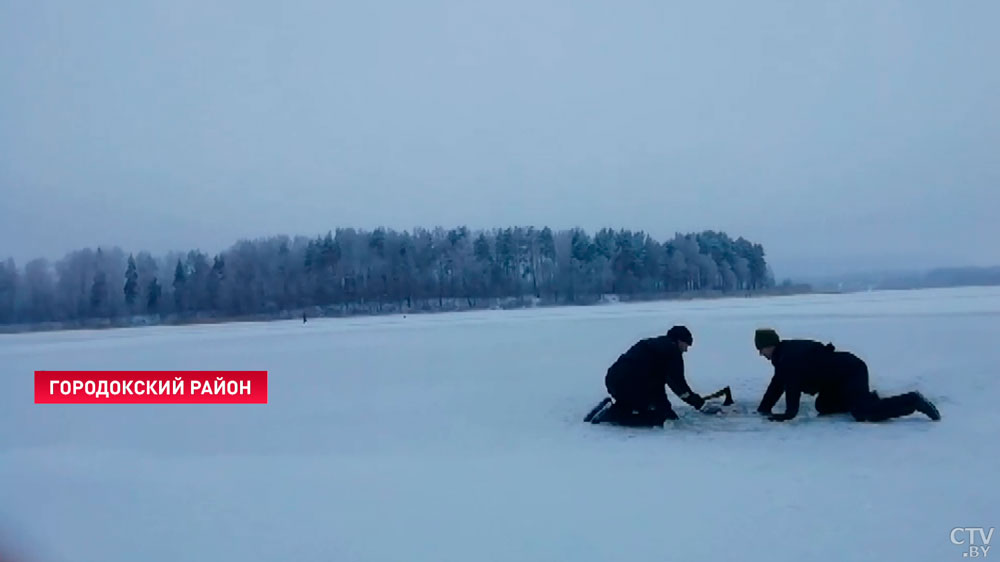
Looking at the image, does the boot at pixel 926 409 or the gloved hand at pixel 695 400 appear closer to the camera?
the boot at pixel 926 409

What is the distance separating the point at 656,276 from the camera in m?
68.0

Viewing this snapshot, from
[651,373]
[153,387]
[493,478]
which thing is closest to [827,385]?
[651,373]

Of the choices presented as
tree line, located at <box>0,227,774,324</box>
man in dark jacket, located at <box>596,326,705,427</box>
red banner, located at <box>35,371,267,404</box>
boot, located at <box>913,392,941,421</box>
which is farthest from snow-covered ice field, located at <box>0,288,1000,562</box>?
tree line, located at <box>0,227,774,324</box>

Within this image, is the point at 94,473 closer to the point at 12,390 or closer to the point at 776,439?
the point at 776,439

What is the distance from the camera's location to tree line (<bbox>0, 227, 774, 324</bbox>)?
192 feet

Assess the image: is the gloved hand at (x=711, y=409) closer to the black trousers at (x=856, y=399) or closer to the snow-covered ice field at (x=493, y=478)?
the snow-covered ice field at (x=493, y=478)

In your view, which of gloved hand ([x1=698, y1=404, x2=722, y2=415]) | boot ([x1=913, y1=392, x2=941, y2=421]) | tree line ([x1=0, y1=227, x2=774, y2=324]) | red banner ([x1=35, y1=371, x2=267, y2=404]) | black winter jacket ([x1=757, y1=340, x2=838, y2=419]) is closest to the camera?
boot ([x1=913, y1=392, x2=941, y2=421])

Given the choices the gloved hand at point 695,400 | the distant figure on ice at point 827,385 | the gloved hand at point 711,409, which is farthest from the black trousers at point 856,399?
the gloved hand at point 695,400

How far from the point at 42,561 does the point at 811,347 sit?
5.05 meters

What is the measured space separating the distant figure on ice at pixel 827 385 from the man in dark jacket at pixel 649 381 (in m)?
0.62

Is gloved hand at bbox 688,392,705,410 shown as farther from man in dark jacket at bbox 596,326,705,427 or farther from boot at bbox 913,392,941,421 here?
boot at bbox 913,392,941,421

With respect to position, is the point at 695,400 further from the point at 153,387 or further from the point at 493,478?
the point at 153,387

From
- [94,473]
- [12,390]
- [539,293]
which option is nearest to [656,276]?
[539,293]

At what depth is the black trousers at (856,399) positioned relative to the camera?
228 inches
